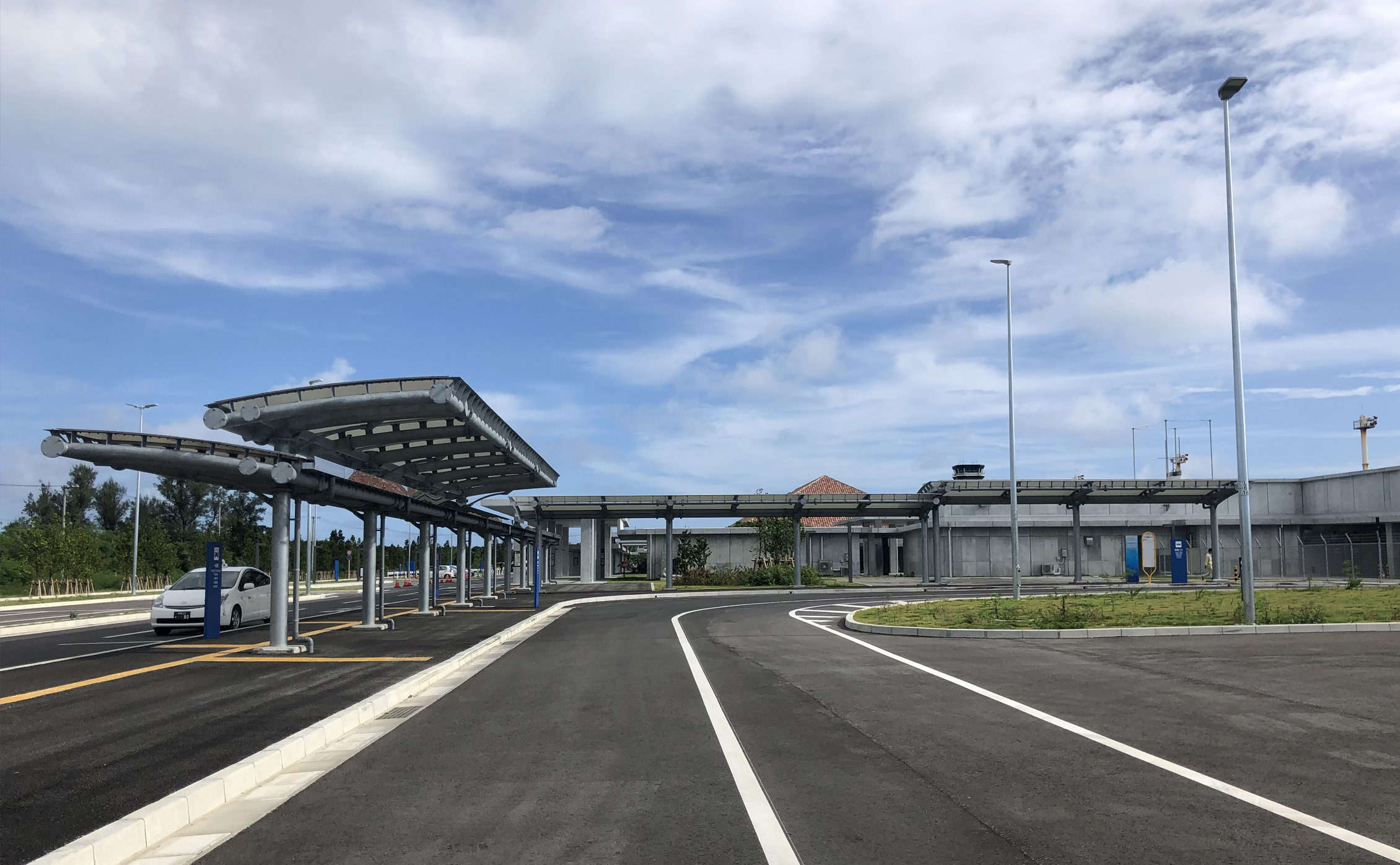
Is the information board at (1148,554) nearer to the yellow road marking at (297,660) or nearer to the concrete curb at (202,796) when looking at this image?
the yellow road marking at (297,660)

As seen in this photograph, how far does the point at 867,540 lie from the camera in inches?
2717

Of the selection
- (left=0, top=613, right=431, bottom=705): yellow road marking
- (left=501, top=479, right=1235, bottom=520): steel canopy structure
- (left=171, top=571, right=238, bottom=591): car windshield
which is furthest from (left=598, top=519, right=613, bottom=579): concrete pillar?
(left=0, top=613, right=431, bottom=705): yellow road marking

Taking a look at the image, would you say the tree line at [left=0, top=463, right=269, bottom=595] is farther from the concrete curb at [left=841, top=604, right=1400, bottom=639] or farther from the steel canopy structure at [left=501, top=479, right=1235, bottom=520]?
the concrete curb at [left=841, top=604, right=1400, bottom=639]

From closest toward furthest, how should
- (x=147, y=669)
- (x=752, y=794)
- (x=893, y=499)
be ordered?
(x=752, y=794) → (x=147, y=669) → (x=893, y=499)

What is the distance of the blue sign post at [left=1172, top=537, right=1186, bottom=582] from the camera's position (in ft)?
153

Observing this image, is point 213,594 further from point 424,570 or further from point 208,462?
point 424,570

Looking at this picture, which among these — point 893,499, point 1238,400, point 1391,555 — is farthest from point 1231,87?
point 1391,555

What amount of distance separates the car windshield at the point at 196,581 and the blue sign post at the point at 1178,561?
41.9 m

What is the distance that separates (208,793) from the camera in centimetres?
636

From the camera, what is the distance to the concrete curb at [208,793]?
5180 mm

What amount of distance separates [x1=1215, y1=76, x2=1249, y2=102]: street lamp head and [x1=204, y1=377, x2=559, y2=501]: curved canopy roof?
16142mm

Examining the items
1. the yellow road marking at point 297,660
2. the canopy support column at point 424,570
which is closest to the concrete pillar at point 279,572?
the yellow road marking at point 297,660

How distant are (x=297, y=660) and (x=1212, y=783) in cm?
1353

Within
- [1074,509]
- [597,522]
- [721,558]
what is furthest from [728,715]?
[721,558]
